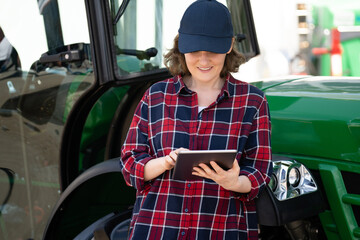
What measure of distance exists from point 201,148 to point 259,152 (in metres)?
0.19

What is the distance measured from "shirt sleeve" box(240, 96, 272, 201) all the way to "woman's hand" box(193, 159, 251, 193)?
0.21ft

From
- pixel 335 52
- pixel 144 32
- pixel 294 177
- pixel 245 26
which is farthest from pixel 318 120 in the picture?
pixel 335 52

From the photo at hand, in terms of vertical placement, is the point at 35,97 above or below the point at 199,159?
below

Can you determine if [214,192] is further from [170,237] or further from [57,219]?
[57,219]

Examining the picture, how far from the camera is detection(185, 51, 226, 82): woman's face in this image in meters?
1.75

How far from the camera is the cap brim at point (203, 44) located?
5.62 ft

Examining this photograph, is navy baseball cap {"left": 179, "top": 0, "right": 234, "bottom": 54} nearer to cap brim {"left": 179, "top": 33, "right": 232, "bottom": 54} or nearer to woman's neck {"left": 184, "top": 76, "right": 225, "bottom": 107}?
cap brim {"left": 179, "top": 33, "right": 232, "bottom": 54}

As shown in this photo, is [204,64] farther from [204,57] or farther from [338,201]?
[338,201]

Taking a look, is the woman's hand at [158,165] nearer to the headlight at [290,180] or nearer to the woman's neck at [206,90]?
the woman's neck at [206,90]

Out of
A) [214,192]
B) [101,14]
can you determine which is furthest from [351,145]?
[101,14]

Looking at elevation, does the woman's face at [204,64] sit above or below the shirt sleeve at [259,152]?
above

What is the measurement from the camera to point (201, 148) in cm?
173

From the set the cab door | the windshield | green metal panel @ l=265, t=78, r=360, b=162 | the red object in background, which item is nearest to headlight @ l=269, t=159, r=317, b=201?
green metal panel @ l=265, t=78, r=360, b=162

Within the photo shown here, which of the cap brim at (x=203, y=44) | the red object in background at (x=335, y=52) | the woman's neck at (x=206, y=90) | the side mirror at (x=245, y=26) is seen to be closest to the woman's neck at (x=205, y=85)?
the woman's neck at (x=206, y=90)
